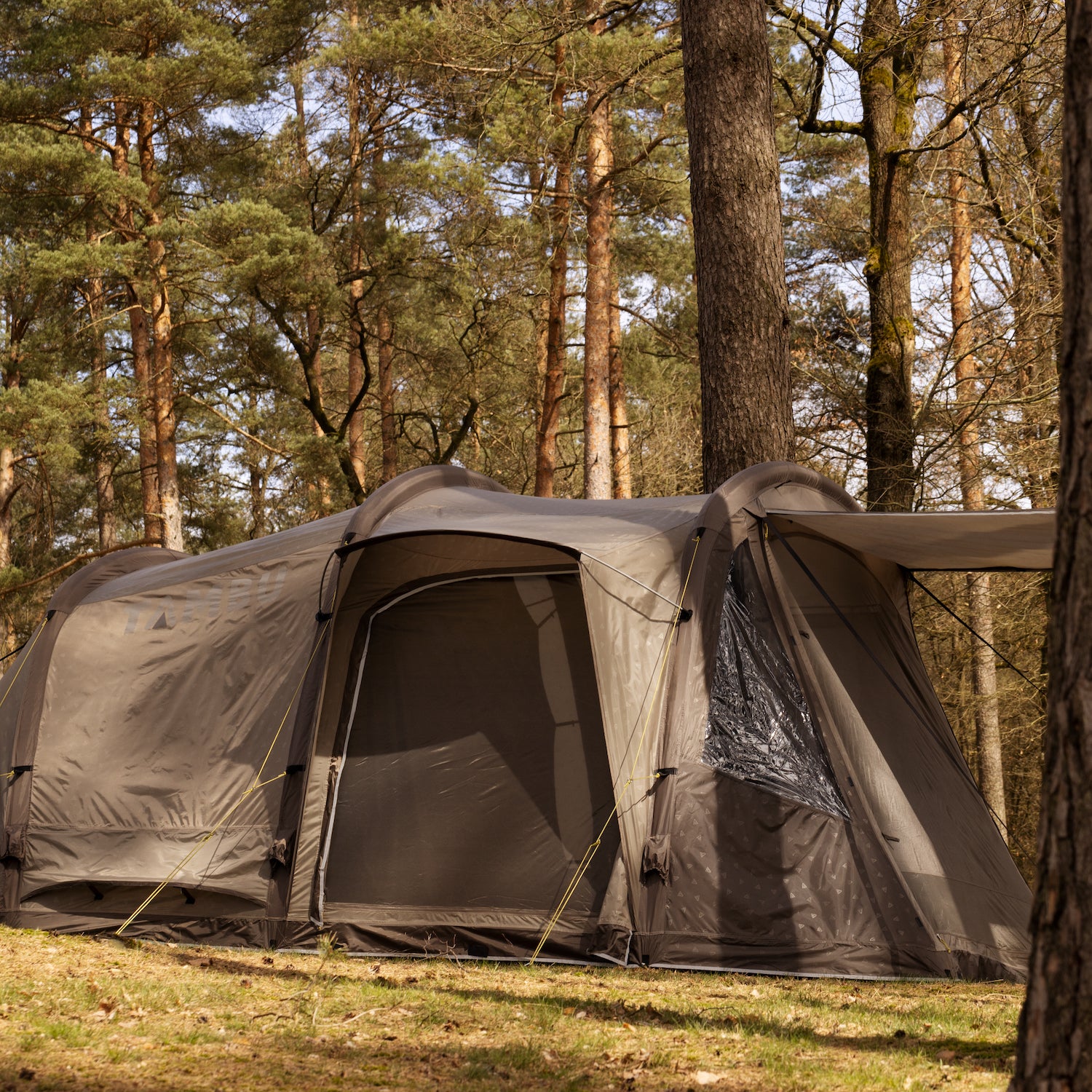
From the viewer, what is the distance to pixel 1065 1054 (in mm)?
1862

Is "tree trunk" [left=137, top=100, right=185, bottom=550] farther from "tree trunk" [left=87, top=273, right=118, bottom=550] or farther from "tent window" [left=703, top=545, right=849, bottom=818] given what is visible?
"tent window" [left=703, top=545, right=849, bottom=818]

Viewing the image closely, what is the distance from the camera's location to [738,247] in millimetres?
6188

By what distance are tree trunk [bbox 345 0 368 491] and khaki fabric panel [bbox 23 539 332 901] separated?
9447 millimetres

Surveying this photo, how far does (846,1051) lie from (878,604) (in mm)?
2530

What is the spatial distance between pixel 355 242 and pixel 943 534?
40.1 feet

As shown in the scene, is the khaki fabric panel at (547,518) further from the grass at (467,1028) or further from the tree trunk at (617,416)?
the tree trunk at (617,416)

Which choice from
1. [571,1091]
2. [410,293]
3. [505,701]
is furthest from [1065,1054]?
[410,293]

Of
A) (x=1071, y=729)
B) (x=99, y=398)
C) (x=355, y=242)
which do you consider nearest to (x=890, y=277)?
(x=1071, y=729)

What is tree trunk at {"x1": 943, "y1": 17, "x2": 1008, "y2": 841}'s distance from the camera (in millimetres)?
8875

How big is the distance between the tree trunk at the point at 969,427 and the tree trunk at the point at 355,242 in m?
7.50

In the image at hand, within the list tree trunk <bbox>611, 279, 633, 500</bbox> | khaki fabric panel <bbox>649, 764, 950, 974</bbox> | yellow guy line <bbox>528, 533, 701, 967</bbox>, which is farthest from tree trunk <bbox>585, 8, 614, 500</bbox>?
khaki fabric panel <bbox>649, 764, 950, 974</bbox>

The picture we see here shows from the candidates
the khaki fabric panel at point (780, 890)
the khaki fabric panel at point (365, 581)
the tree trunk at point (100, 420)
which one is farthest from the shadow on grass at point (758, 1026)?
the tree trunk at point (100, 420)

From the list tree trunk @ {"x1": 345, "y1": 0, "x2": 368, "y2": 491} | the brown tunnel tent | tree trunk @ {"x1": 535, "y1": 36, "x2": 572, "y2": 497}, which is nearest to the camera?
the brown tunnel tent

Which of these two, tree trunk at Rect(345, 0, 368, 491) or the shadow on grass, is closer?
the shadow on grass
